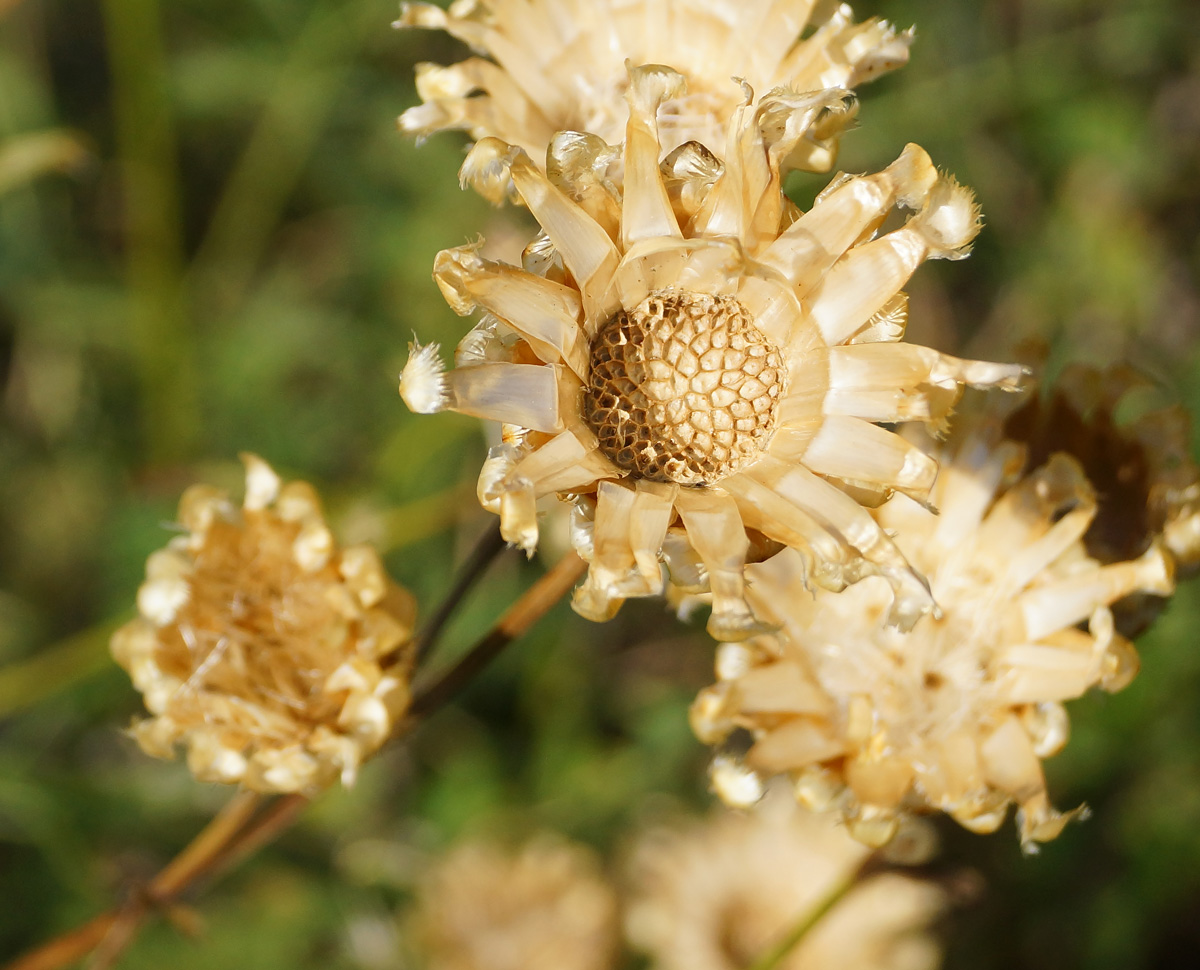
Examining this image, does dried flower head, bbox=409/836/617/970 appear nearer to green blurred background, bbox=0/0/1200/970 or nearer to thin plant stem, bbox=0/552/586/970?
green blurred background, bbox=0/0/1200/970

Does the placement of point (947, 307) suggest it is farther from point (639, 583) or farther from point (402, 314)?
point (639, 583)

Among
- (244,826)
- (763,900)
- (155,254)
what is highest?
(155,254)

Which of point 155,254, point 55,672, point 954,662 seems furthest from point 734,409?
point 155,254

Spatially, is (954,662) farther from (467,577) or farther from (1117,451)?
(467,577)

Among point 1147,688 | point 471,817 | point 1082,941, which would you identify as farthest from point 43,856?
point 1147,688

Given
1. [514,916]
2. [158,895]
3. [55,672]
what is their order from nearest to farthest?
1. [158,895]
2. [55,672]
3. [514,916]

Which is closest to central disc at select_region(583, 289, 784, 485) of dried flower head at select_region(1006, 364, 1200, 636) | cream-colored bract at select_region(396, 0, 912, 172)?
cream-colored bract at select_region(396, 0, 912, 172)
